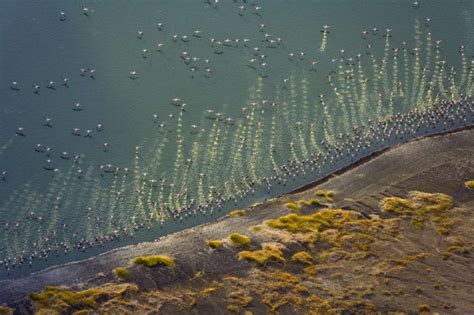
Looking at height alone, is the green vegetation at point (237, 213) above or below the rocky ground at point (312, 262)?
above

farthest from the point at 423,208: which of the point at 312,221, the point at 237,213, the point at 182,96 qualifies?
the point at 182,96

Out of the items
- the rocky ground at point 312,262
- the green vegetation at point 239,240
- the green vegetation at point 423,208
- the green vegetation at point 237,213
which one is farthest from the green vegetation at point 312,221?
the green vegetation at point 423,208

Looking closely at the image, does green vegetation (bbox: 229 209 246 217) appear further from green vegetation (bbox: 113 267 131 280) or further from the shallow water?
green vegetation (bbox: 113 267 131 280)

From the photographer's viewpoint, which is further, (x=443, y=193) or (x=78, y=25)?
(x=78, y=25)

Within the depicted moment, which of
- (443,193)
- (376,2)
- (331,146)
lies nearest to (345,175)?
(331,146)

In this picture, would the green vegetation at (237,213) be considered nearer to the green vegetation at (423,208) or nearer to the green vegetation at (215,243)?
the green vegetation at (215,243)

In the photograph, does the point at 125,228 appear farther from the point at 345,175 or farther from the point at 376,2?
the point at 376,2

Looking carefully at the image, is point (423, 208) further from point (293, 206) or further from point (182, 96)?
point (182, 96)
